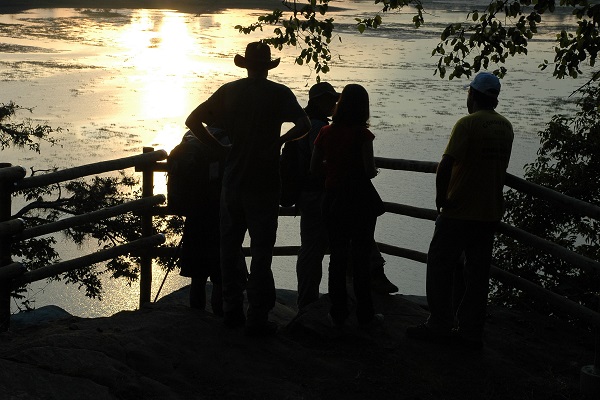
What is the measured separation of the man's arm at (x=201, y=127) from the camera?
18.1 ft

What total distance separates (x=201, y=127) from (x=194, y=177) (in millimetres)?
427

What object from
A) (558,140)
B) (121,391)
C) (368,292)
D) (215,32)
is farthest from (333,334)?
(215,32)

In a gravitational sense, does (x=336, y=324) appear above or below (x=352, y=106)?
below

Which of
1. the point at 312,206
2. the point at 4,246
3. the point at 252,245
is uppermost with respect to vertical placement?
the point at 312,206

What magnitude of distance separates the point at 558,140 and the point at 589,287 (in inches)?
81.5

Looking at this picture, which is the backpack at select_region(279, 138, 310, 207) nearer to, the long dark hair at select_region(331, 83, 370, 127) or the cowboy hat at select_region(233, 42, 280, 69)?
the long dark hair at select_region(331, 83, 370, 127)

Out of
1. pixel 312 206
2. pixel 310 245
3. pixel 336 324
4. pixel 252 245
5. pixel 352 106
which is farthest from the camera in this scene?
pixel 310 245

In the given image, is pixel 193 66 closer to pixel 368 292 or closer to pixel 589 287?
pixel 589 287

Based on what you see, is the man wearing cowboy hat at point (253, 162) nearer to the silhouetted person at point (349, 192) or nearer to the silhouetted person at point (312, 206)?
the silhouetted person at point (349, 192)

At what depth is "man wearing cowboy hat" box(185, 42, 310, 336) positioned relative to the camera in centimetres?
537

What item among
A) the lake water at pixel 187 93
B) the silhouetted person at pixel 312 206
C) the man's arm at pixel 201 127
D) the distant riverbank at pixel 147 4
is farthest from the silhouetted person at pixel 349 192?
the distant riverbank at pixel 147 4

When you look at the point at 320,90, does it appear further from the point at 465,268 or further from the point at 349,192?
the point at 465,268

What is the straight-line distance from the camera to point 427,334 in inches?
225

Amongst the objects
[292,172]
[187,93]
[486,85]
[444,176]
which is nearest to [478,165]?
[444,176]
